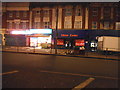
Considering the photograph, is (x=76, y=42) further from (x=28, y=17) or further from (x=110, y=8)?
(x=28, y=17)

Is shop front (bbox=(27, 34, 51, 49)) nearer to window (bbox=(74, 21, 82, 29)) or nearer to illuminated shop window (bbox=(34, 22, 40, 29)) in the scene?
illuminated shop window (bbox=(34, 22, 40, 29))

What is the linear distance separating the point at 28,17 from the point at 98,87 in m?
34.0

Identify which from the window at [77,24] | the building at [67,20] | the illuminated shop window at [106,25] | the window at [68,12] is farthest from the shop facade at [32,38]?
the illuminated shop window at [106,25]

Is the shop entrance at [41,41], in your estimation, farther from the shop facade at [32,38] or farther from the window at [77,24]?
the window at [77,24]

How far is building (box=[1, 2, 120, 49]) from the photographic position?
34375 mm

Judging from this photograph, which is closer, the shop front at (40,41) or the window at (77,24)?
the window at (77,24)

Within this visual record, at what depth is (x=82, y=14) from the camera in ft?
119

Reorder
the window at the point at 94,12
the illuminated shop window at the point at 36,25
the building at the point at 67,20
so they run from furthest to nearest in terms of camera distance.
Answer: the illuminated shop window at the point at 36,25 < the window at the point at 94,12 < the building at the point at 67,20

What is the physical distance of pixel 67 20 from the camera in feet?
120

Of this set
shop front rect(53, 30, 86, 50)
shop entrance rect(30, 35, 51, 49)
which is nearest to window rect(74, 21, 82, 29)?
shop front rect(53, 30, 86, 50)

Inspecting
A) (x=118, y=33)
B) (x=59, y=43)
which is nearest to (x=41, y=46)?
(x=59, y=43)

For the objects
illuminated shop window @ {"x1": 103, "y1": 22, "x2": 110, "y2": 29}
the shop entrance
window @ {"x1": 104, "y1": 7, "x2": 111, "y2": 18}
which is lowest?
the shop entrance

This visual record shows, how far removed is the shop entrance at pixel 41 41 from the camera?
3692cm

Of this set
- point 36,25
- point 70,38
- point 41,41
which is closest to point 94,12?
point 70,38
